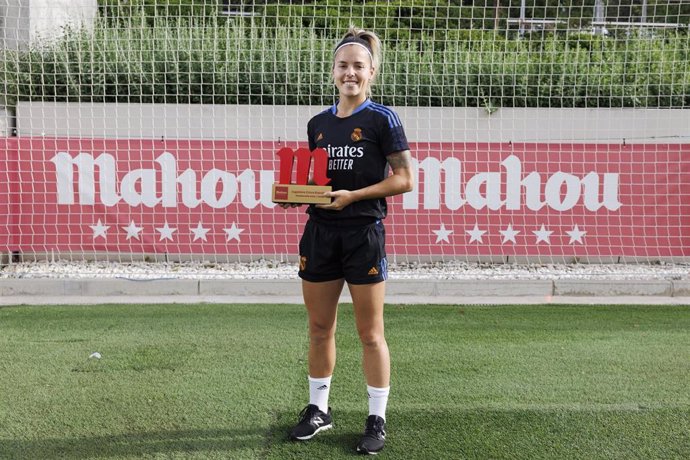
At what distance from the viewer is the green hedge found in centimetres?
831

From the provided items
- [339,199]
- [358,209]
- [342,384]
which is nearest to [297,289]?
[342,384]

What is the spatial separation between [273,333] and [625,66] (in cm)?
563

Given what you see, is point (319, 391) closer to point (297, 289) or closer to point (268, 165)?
point (297, 289)

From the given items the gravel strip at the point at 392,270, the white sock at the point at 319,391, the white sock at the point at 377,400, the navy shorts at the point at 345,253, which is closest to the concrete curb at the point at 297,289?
the gravel strip at the point at 392,270

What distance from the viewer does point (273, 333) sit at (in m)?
5.33

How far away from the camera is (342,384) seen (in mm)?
4180

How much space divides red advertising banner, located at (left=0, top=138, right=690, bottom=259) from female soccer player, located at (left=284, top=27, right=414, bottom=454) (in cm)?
437

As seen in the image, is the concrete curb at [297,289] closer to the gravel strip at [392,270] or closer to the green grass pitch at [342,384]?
the gravel strip at [392,270]

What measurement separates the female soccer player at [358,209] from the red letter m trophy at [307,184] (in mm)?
61

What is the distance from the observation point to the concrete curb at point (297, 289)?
21.7 feet

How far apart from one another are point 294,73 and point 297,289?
296 cm

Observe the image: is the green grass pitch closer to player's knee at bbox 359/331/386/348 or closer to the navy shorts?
player's knee at bbox 359/331/386/348

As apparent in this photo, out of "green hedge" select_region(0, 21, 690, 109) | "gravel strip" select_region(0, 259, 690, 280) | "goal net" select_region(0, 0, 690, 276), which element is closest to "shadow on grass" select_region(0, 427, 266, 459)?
"gravel strip" select_region(0, 259, 690, 280)

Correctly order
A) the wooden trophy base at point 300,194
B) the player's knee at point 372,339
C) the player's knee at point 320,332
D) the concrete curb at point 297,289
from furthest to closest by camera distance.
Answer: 1. the concrete curb at point 297,289
2. the player's knee at point 320,332
3. the player's knee at point 372,339
4. the wooden trophy base at point 300,194
